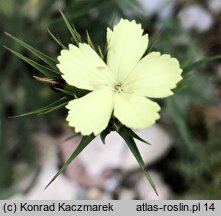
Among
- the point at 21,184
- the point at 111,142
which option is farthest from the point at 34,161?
the point at 111,142

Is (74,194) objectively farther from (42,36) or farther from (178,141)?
(42,36)

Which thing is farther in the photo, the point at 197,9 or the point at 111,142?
the point at 197,9

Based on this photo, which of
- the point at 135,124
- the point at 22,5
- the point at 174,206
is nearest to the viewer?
the point at 135,124

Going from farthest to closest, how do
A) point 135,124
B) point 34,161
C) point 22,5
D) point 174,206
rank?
point 34,161 < point 22,5 < point 174,206 < point 135,124

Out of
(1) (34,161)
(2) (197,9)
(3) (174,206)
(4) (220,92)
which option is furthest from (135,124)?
(2) (197,9)

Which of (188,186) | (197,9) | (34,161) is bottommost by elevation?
(188,186)

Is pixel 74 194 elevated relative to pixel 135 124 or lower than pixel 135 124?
elevated

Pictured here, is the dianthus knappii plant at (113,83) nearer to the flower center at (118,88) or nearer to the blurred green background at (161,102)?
the flower center at (118,88)

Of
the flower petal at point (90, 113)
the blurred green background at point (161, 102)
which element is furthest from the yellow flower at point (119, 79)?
the blurred green background at point (161, 102)
